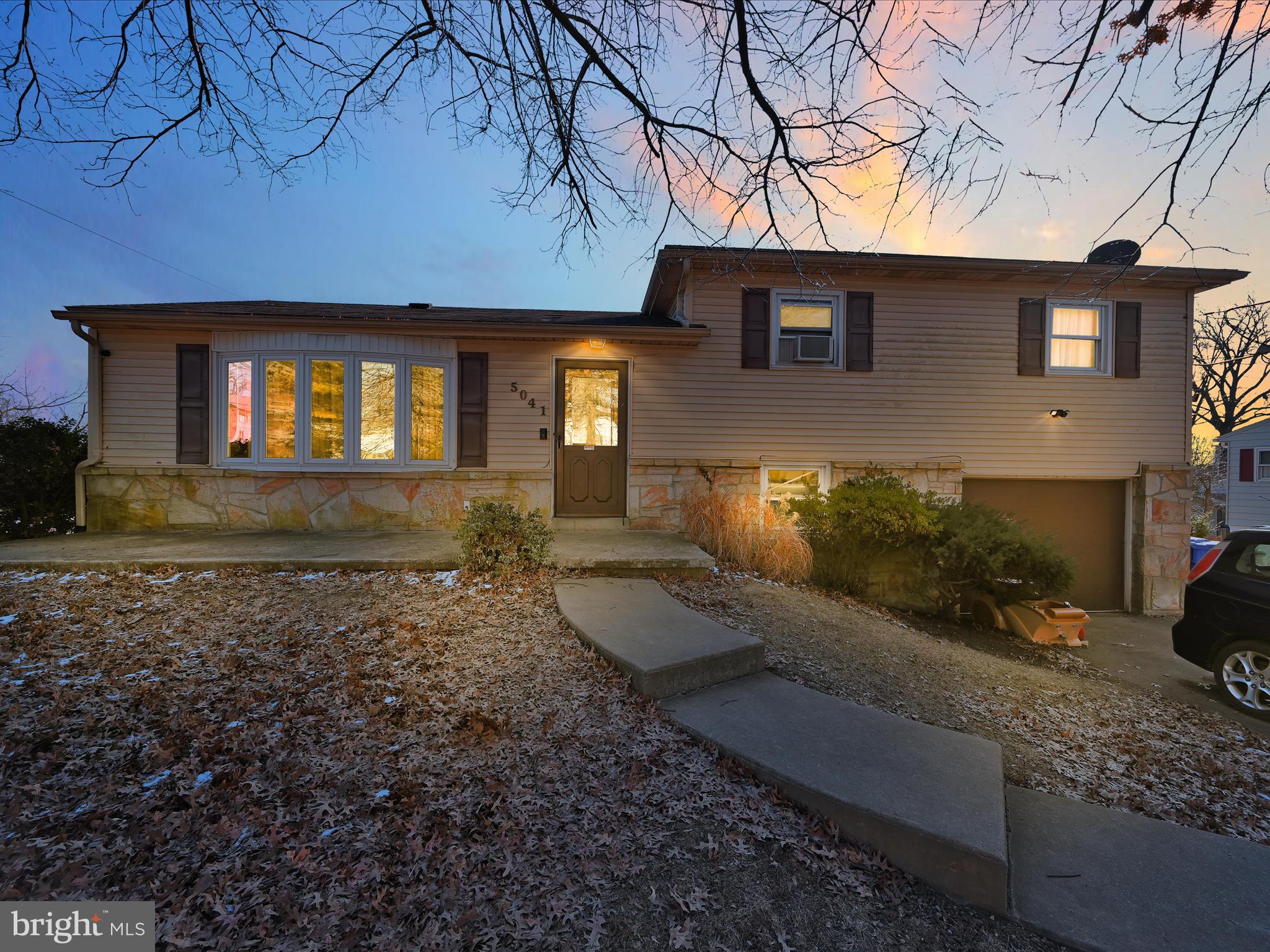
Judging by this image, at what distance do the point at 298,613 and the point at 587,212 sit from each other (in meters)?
3.36

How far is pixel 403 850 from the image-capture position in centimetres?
160

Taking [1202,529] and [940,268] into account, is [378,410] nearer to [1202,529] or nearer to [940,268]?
[940,268]

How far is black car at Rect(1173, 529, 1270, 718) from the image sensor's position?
13.5 ft

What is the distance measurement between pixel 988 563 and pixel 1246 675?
6.40ft

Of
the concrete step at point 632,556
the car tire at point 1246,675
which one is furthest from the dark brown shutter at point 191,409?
the car tire at point 1246,675

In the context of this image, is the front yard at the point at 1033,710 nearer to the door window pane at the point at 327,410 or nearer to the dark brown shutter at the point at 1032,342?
the dark brown shutter at the point at 1032,342

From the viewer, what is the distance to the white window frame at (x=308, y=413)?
6.96 metres

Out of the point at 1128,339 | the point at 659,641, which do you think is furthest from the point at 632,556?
the point at 1128,339

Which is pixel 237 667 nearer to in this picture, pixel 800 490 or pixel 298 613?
pixel 298 613

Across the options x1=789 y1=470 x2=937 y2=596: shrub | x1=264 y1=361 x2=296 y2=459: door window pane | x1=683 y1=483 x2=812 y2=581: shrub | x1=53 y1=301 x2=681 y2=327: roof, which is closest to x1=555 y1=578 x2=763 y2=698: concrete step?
x1=683 y1=483 x2=812 y2=581: shrub

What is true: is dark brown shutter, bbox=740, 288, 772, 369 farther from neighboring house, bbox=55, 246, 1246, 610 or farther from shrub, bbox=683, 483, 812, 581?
shrub, bbox=683, 483, 812, 581

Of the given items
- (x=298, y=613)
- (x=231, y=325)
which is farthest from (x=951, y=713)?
(x=231, y=325)

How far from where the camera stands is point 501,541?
15.0 feet

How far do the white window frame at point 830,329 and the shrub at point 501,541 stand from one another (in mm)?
4788
